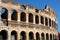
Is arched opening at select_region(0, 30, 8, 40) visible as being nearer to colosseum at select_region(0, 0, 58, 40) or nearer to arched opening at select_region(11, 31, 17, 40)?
colosseum at select_region(0, 0, 58, 40)

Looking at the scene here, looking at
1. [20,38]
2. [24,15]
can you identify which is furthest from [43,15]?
[20,38]

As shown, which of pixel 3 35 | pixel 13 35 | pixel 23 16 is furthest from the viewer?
pixel 23 16

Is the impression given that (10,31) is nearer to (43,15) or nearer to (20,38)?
(20,38)

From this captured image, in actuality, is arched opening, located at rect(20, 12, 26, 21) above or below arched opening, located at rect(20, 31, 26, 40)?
above

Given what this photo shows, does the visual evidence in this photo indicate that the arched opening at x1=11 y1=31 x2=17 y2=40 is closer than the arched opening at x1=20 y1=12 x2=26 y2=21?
Yes

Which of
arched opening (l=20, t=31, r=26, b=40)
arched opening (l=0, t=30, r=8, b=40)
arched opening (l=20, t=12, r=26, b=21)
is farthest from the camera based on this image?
arched opening (l=20, t=12, r=26, b=21)

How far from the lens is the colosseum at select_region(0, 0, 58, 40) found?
75.2ft

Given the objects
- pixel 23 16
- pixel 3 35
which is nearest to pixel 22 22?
pixel 23 16

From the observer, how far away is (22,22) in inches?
972

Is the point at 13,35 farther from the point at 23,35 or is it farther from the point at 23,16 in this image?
the point at 23,16

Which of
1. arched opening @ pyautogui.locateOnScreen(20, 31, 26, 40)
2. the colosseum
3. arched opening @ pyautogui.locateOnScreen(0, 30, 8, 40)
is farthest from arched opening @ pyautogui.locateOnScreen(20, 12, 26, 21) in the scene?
arched opening @ pyautogui.locateOnScreen(0, 30, 8, 40)

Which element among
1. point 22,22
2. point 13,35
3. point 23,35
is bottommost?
point 23,35

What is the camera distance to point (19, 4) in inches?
976

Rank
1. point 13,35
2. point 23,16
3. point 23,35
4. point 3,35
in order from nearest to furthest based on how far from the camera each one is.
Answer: point 3,35, point 13,35, point 23,35, point 23,16
